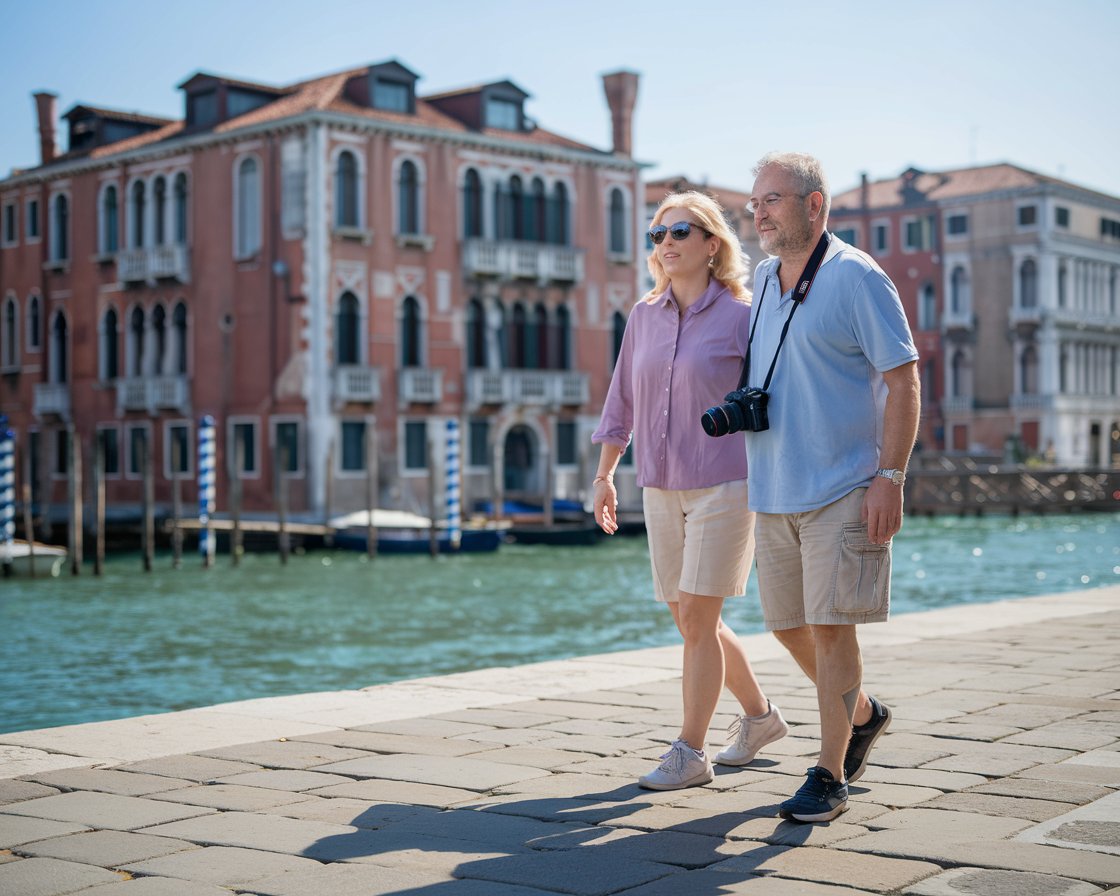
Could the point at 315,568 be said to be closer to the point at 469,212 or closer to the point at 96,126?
the point at 469,212

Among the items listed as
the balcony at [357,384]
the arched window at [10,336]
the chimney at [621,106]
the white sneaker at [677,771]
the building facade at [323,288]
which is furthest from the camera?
the arched window at [10,336]

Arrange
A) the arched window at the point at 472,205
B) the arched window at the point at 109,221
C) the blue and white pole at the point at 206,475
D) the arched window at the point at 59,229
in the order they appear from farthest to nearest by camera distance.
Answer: the arched window at the point at 59,229, the arched window at the point at 109,221, the arched window at the point at 472,205, the blue and white pole at the point at 206,475

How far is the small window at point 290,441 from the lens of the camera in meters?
31.4

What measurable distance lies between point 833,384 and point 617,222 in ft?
109

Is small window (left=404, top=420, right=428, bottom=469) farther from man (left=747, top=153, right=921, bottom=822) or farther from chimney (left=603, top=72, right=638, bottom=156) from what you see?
man (left=747, top=153, right=921, bottom=822)

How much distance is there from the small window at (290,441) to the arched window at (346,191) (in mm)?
3783

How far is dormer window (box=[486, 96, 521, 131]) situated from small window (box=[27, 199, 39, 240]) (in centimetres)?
1013

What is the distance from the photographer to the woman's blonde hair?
4602 millimetres

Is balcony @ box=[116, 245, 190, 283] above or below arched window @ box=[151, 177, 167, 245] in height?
below

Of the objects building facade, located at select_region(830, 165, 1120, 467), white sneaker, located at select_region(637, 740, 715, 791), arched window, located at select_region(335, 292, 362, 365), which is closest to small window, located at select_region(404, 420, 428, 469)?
arched window, located at select_region(335, 292, 362, 365)

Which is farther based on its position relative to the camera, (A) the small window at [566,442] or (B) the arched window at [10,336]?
(B) the arched window at [10,336]

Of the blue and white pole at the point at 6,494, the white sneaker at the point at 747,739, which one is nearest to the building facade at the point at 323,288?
the blue and white pole at the point at 6,494

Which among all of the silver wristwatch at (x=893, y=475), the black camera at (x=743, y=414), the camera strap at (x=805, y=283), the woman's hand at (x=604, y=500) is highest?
the camera strap at (x=805, y=283)

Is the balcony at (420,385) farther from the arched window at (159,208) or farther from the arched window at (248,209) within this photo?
the arched window at (159,208)
